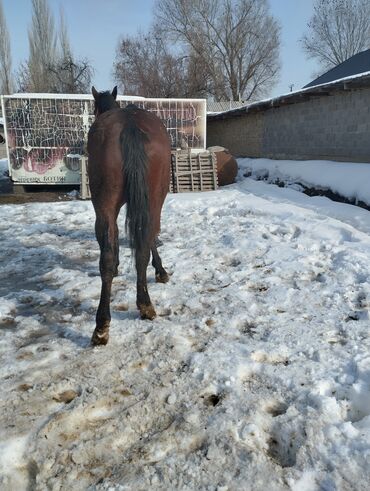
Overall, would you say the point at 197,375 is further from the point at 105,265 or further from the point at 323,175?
the point at 323,175

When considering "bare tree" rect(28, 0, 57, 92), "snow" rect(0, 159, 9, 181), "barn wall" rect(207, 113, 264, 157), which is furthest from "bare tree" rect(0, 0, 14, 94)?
"barn wall" rect(207, 113, 264, 157)

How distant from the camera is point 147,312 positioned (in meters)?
3.20

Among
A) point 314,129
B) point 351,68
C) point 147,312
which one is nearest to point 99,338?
point 147,312

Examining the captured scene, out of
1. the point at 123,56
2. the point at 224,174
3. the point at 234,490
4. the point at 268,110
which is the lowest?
the point at 234,490

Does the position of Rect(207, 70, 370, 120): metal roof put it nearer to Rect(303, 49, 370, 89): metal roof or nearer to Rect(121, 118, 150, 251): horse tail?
Rect(121, 118, 150, 251): horse tail

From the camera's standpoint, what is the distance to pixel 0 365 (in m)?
2.59

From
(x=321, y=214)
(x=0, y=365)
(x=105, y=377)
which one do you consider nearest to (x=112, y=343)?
(x=105, y=377)

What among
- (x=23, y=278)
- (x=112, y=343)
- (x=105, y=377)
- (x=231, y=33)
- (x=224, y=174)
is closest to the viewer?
(x=105, y=377)

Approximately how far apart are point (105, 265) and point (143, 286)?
0.40m

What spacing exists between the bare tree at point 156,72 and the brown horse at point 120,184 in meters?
30.3

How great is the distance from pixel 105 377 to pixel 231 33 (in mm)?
36365

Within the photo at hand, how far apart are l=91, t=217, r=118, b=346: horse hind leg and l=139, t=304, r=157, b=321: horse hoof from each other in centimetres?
36

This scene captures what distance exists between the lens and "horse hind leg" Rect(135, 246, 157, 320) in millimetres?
3078

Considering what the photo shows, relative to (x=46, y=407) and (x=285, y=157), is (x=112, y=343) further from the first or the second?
(x=285, y=157)
